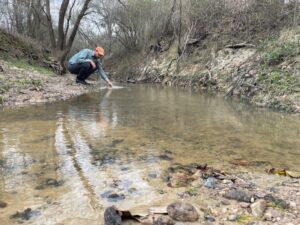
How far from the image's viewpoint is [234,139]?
5078 millimetres

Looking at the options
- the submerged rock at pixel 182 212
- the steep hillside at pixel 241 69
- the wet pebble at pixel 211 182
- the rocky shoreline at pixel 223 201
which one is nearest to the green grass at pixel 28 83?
the steep hillside at pixel 241 69

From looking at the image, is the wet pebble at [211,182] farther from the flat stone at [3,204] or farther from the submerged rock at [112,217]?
the flat stone at [3,204]

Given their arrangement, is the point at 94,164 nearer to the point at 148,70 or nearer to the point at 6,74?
the point at 6,74

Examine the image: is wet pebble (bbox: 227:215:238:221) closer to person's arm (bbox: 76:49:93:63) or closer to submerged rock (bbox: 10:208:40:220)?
submerged rock (bbox: 10:208:40:220)

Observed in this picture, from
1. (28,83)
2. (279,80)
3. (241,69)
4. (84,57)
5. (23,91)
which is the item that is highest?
(84,57)

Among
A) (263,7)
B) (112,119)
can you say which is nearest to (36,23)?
(263,7)

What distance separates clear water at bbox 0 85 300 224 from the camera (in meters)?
2.93

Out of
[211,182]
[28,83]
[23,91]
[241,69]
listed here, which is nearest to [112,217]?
[211,182]

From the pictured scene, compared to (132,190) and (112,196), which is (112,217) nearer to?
(112,196)

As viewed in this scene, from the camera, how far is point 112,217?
2.55 metres

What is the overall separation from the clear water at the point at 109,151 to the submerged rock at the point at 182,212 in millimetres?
278

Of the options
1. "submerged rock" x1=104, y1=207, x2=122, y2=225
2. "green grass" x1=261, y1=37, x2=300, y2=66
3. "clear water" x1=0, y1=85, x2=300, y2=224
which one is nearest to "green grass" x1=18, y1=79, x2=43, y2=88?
"clear water" x1=0, y1=85, x2=300, y2=224

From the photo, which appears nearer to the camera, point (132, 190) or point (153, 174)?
point (132, 190)

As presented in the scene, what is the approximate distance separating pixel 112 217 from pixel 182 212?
1.58 ft
